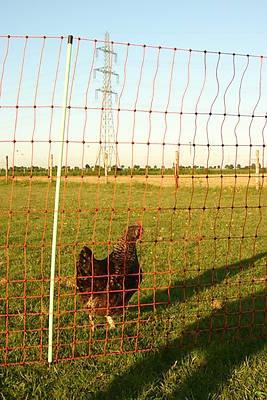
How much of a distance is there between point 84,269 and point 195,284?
7.08ft

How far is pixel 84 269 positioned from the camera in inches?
180

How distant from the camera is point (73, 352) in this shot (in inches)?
158

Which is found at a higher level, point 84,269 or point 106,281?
point 84,269

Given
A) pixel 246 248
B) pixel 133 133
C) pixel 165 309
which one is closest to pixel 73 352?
pixel 165 309

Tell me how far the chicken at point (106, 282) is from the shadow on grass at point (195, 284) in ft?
1.01

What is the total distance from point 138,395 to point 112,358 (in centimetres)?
61

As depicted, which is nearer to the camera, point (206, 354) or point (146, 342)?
point (206, 354)

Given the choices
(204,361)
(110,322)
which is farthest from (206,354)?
(110,322)

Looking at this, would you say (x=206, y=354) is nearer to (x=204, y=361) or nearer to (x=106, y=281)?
(x=204, y=361)

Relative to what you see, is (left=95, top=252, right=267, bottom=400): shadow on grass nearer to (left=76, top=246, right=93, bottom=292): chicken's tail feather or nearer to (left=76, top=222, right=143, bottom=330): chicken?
(left=76, top=222, right=143, bottom=330): chicken

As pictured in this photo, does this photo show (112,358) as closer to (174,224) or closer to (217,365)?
(217,365)

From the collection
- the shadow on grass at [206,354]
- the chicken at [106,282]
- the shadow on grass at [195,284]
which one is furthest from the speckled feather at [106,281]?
the shadow on grass at [206,354]

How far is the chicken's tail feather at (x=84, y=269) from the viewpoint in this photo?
4.55 metres

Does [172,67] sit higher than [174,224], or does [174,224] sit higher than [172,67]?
[172,67]
